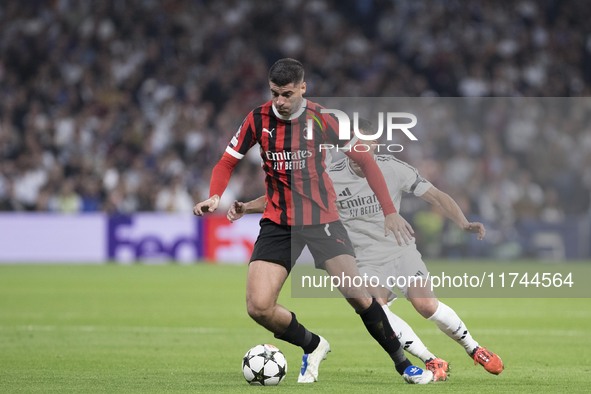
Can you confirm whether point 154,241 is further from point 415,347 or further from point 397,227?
point 397,227

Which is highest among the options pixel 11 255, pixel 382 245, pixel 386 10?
pixel 386 10

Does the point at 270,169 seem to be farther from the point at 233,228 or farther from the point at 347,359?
the point at 233,228

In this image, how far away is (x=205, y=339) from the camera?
1179cm

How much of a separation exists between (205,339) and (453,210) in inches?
159

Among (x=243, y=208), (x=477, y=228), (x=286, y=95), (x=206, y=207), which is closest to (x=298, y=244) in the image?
(x=243, y=208)

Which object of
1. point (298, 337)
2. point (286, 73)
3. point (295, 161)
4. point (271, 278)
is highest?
point (286, 73)

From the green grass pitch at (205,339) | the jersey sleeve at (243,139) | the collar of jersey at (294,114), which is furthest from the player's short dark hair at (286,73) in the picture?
the green grass pitch at (205,339)

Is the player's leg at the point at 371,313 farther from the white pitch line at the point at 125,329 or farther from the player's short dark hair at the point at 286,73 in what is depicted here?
the white pitch line at the point at 125,329

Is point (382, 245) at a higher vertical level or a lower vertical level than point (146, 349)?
higher

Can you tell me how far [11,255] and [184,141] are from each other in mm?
4544

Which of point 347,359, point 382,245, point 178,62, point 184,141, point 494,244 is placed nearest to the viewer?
point 382,245

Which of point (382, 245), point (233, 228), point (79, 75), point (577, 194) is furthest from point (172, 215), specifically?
point (382, 245)

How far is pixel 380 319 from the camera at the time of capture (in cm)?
812

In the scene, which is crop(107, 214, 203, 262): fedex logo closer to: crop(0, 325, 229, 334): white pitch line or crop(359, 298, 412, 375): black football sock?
crop(0, 325, 229, 334): white pitch line
